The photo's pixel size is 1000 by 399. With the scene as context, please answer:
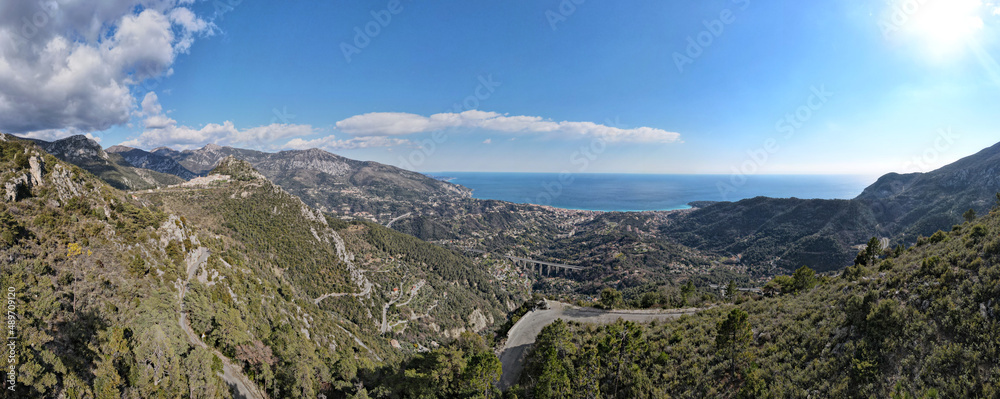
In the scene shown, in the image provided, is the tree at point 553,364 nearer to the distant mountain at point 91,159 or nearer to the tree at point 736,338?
the tree at point 736,338

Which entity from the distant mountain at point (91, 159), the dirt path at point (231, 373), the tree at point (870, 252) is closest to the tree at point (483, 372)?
the dirt path at point (231, 373)

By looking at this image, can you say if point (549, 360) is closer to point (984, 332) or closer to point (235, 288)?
point (984, 332)

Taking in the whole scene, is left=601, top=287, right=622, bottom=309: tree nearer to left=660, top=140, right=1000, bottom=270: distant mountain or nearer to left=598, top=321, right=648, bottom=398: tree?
left=598, top=321, right=648, bottom=398: tree

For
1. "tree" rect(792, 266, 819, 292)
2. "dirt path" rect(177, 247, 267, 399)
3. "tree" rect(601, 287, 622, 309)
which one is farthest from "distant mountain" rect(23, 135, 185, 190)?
"tree" rect(792, 266, 819, 292)

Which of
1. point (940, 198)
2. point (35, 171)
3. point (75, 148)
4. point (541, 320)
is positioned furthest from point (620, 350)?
point (75, 148)

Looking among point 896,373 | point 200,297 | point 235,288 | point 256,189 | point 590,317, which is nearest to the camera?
point 896,373

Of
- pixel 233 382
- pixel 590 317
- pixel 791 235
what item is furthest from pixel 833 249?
pixel 233 382
